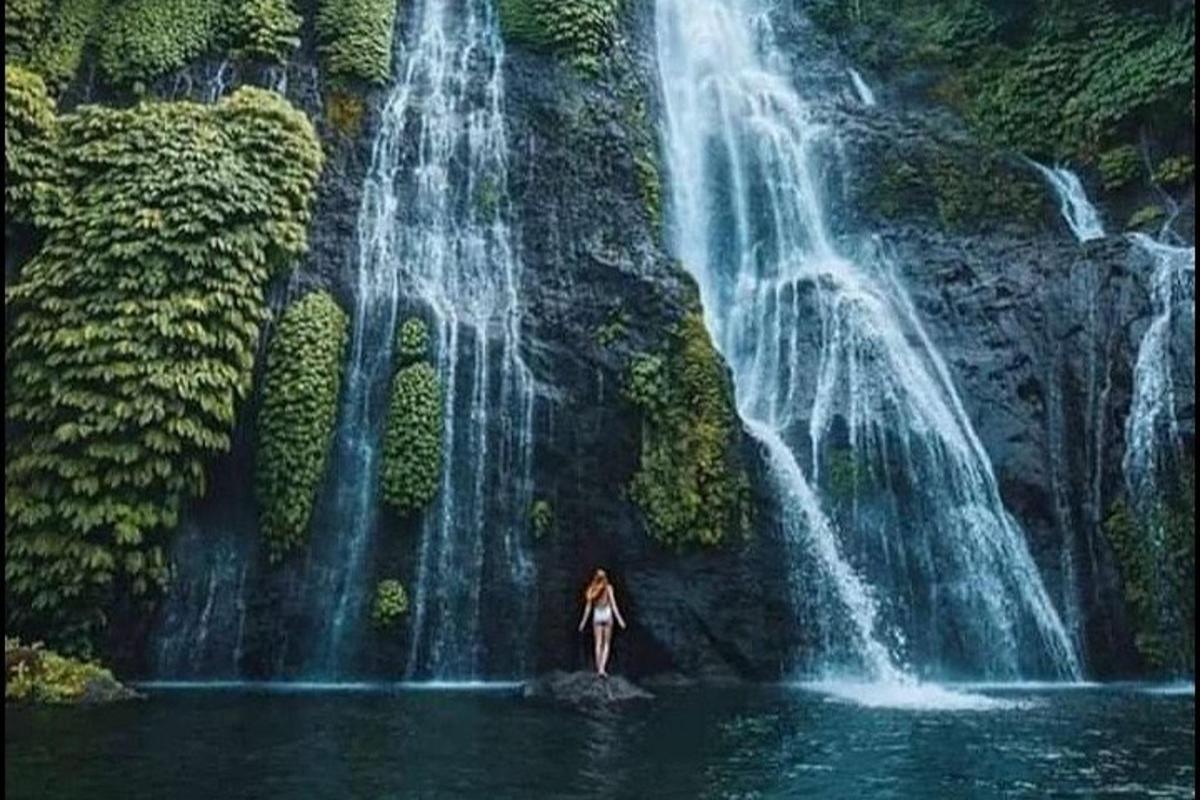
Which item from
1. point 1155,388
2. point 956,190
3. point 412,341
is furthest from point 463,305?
point 1155,388

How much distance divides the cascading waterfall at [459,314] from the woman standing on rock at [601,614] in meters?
1.04

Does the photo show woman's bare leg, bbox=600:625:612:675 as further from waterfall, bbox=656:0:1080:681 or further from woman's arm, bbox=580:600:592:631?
waterfall, bbox=656:0:1080:681

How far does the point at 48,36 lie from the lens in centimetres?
2114

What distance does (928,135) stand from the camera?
25.1m

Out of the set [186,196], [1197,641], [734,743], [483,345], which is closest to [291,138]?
[186,196]

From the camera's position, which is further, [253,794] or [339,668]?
[339,668]

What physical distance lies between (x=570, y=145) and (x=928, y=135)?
7.96 metres

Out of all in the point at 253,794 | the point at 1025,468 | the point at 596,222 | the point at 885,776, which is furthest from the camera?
the point at 596,222

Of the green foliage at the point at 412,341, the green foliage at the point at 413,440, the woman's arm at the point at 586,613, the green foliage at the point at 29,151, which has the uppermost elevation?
the green foliage at the point at 29,151

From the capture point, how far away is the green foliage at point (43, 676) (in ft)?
45.3

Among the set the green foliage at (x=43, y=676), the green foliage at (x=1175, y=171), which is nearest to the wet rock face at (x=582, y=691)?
the green foliage at (x=43, y=676)

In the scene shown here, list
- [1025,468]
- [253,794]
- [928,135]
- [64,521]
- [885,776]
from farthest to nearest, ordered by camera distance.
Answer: [928,135]
[1025,468]
[64,521]
[885,776]
[253,794]

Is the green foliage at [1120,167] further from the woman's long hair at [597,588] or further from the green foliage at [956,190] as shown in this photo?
the woman's long hair at [597,588]

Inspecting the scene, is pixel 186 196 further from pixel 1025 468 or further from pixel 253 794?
pixel 1025 468
